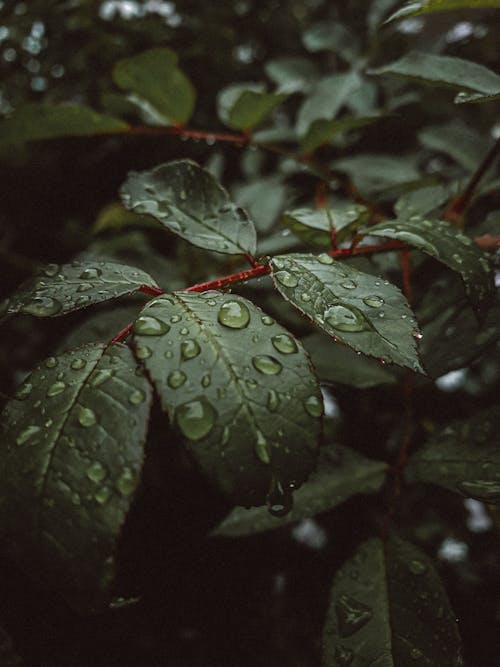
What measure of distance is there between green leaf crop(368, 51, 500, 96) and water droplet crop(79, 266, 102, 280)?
21.4 inches

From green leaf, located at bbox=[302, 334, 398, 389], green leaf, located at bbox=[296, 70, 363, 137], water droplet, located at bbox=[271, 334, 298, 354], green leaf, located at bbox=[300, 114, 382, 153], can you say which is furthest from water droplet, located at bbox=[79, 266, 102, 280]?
green leaf, located at bbox=[296, 70, 363, 137]

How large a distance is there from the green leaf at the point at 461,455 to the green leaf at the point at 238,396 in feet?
1.04

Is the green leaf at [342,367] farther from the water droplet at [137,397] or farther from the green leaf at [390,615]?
the water droplet at [137,397]

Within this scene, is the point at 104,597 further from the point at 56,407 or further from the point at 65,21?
the point at 65,21

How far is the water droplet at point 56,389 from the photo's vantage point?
44 centimetres

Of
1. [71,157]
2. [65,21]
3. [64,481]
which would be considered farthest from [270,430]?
[71,157]

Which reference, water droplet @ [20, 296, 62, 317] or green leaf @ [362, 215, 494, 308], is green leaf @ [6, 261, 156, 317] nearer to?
water droplet @ [20, 296, 62, 317]

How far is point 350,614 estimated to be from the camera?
1.90ft

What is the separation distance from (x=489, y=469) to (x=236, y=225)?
0.45 metres

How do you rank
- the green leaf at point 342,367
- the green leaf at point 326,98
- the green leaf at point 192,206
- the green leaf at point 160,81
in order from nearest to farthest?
the green leaf at point 192,206, the green leaf at point 342,367, the green leaf at point 160,81, the green leaf at point 326,98

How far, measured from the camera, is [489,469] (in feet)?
2.02

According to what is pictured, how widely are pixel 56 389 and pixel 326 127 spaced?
2.49 feet

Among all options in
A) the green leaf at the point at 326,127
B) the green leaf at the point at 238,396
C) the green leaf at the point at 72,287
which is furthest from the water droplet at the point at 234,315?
the green leaf at the point at 326,127

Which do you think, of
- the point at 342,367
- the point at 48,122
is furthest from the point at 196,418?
the point at 48,122
